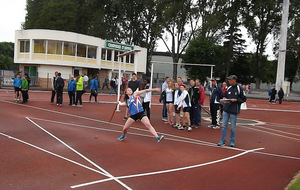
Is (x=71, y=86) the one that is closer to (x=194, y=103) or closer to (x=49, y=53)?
(x=194, y=103)

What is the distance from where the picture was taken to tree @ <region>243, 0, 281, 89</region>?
149ft

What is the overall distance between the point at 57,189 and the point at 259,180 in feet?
12.3

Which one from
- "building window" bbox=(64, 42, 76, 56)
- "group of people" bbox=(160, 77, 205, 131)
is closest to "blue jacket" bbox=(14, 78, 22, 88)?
"group of people" bbox=(160, 77, 205, 131)

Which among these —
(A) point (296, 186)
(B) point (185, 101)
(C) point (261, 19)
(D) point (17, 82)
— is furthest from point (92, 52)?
(A) point (296, 186)

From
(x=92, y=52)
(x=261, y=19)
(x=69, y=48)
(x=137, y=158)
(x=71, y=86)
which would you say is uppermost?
(x=261, y=19)

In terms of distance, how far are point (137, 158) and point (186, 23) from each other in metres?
42.2

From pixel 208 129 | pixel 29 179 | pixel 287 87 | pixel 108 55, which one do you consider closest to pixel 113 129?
pixel 208 129

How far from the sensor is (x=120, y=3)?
49.2 m

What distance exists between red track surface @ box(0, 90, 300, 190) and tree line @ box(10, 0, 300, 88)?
26.5 metres

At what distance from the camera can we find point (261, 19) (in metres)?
48.5

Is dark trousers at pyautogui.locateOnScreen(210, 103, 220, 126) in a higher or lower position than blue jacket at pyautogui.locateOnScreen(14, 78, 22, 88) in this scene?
lower

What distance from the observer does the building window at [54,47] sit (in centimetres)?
3609

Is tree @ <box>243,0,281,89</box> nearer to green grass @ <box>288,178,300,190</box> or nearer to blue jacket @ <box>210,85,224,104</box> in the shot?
blue jacket @ <box>210,85,224,104</box>

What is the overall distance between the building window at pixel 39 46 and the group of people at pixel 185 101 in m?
27.9
